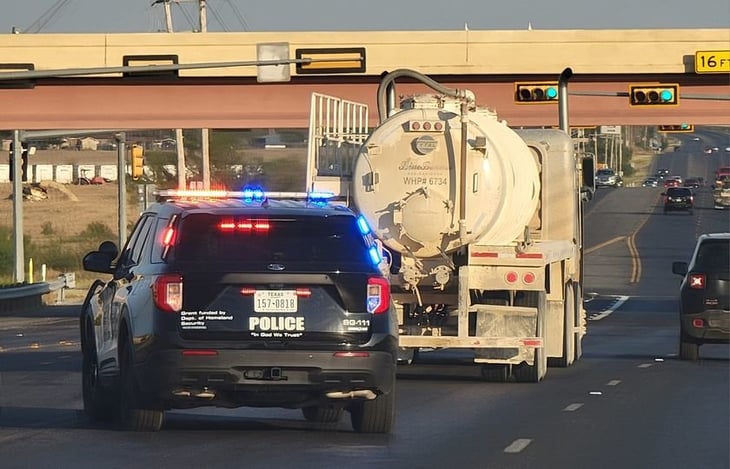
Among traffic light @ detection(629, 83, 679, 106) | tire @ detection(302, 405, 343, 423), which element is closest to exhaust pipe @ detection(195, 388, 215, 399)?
tire @ detection(302, 405, 343, 423)

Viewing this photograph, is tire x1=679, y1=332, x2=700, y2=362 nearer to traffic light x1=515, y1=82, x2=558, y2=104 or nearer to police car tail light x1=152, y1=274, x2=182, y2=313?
police car tail light x1=152, y1=274, x2=182, y2=313

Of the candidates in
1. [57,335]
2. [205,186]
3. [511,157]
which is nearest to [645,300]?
[57,335]

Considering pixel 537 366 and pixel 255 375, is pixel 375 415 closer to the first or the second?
pixel 255 375

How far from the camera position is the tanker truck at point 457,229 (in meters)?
20.9

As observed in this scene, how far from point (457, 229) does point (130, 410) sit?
7.16m

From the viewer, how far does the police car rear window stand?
14.3 m

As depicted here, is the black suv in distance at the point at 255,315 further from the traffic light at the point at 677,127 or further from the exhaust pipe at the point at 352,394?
the traffic light at the point at 677,127

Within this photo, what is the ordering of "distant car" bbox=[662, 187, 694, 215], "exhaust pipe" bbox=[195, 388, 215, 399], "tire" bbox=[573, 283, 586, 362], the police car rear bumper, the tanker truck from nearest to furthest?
the police car rear bumper
"exhaust pipe" bbox=[195, 388, 215, 399]
the tanker truck
"tire" bbox=[573, 283, 586, 362]
"distant car" bbox=[662, 187, 694, 215]

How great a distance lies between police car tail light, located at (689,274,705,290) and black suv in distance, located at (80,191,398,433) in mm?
12297

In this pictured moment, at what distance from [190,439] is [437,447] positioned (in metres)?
1.99

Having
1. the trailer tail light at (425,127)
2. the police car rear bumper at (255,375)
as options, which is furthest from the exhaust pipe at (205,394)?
the trailer tail light at (425,127)

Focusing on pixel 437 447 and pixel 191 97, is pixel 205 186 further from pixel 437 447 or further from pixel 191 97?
pixel 191 97

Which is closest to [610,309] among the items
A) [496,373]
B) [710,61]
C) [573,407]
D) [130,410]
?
[710,61]

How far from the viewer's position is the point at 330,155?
2344 centimetres
